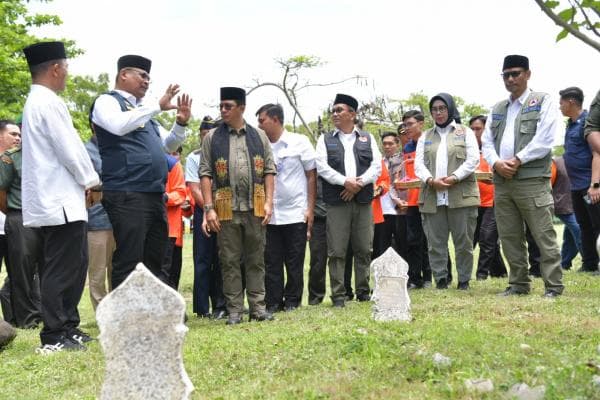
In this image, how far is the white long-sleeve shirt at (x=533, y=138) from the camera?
25.1 feet

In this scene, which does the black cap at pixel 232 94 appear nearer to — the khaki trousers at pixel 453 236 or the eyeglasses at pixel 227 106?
the eyeglasses at pixel 227 106

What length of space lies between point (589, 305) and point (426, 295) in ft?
6.54

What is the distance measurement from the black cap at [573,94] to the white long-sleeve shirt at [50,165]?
6508 mm

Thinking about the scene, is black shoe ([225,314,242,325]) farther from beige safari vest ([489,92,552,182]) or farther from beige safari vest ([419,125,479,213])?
beige safari vest ([489,92,552,182])

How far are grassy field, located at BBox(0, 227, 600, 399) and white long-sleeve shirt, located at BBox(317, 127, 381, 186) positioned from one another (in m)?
2.03

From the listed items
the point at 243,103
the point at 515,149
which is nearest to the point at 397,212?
the point at 515,149

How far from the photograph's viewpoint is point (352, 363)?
507 centimetres

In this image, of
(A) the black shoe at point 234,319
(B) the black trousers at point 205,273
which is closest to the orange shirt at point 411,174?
(B) the black trousers at point 205,273

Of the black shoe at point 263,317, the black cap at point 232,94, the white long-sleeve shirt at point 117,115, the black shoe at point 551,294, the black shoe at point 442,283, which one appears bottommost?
the black shoe at point 263,317

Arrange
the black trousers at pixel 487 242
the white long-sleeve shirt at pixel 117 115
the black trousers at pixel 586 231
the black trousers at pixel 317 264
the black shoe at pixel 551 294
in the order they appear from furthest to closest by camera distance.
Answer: the black trousers at pixel 487 242, the black trousers at pixel 586 231, the black trousers at pixel 317 264, the black shoe at pixel 551 294, the white long-sleeve shirt at pixel 117 115

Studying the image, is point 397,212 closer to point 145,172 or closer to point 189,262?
point 145,172

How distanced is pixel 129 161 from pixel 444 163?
4.03 m

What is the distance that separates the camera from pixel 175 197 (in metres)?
9.03

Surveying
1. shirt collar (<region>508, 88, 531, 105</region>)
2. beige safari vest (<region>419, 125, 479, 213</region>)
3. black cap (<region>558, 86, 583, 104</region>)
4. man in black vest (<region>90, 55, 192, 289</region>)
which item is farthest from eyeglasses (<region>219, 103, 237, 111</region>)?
black cap (<region>558, 86, 583, 104</region>)
